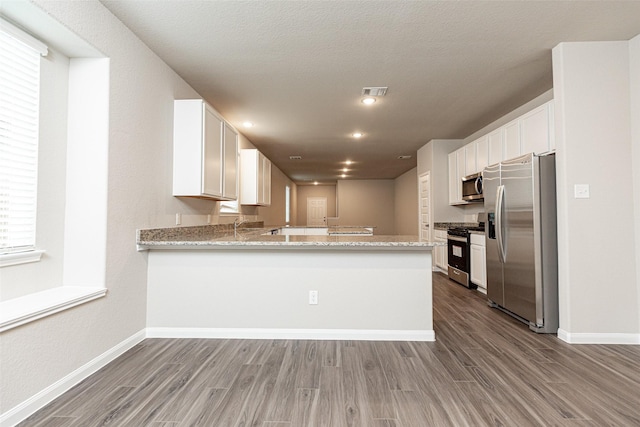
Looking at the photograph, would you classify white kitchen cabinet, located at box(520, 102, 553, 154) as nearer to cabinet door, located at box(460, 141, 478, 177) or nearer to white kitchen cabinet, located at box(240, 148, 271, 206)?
cabinet door, located at box(460, 141, 478, 177)

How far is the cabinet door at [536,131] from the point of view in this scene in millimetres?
2938

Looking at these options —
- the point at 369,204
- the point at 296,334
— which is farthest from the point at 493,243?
the point at 369,204

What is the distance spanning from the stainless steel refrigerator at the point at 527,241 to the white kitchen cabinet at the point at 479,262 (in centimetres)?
60

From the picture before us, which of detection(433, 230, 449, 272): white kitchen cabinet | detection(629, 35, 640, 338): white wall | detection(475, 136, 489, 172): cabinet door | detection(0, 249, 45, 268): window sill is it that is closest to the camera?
detection(0, 249, 45, 268): window sill

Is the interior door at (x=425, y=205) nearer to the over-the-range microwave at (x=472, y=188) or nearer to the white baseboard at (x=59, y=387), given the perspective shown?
the over-the-range microwave at (x=472, y=188)

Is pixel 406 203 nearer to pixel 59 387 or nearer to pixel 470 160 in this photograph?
pixel 470 160

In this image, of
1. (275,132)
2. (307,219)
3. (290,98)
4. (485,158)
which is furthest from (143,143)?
(307,219)

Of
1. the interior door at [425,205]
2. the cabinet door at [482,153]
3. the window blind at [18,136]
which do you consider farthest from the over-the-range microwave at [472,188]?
the window blind at [18,136]

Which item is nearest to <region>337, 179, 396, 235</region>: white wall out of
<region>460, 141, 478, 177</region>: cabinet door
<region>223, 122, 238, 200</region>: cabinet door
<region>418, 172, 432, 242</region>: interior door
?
<region>418, 172, 432, 242</region>: interior door

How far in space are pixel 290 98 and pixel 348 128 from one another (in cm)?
150

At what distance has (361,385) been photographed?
1.92 metres

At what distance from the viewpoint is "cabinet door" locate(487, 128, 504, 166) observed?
381 cm

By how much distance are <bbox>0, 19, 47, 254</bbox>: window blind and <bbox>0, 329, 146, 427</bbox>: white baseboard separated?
0.83 metres

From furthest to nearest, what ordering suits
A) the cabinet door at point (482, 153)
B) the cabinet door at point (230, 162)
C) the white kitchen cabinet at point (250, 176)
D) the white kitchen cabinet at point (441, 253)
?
the white kitchen cabinet at point (441, 253) < the white kitchen cabinet at point (250, 176) < the cabinet door at point (482, 153) < the cabinet door at point (230, 162)
